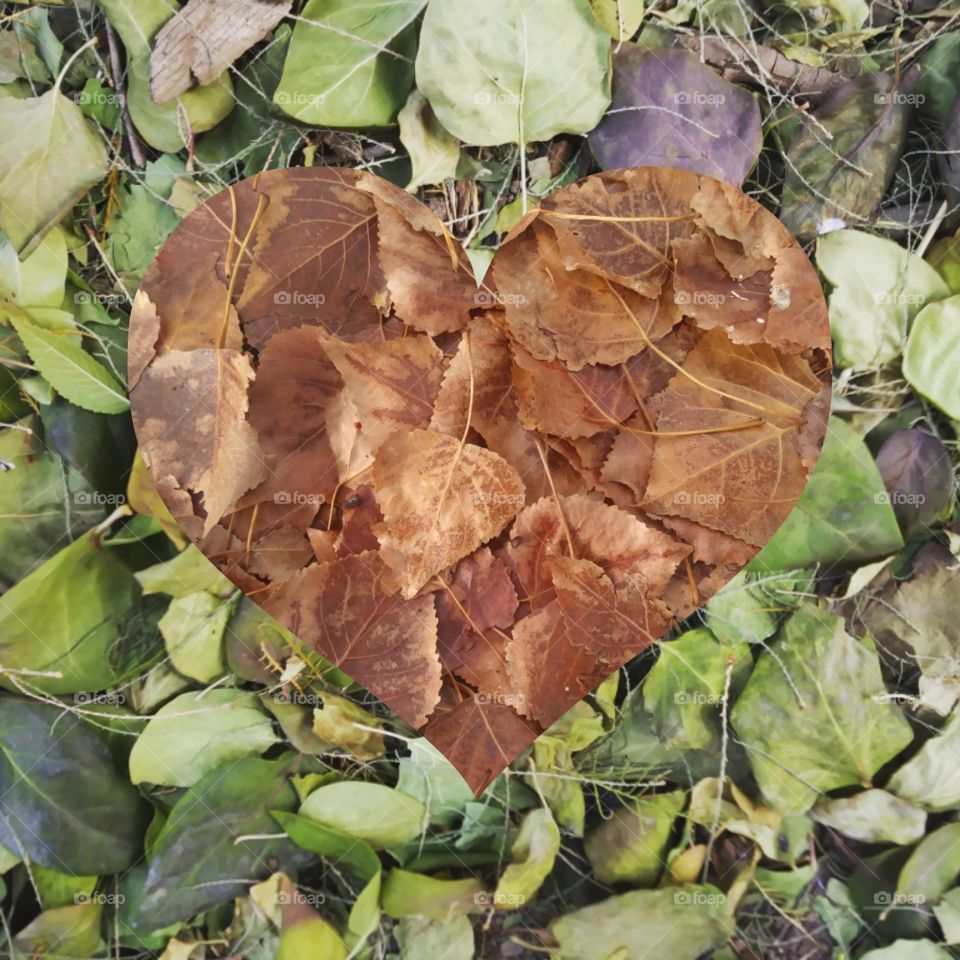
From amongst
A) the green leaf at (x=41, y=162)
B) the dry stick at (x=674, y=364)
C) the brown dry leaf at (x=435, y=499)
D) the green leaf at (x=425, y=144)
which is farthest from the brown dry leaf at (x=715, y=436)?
the green leaf at (x=41, y=162)

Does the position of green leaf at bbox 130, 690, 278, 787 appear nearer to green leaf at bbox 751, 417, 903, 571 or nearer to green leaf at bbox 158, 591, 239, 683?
green leaf at bbox 158, 591, 239, 683

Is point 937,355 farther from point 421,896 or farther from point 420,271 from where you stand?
point 421,896

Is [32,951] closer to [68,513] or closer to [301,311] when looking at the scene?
[68,513]

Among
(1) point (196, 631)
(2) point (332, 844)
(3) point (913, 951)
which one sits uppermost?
(1) point (196, 631)

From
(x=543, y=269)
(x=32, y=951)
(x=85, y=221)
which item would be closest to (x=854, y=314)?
(x=543, y=269)

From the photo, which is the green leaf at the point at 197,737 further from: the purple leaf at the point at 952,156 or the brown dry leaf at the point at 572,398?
the purple leaf at the point at 952,156

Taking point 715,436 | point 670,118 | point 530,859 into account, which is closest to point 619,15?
point 670,118
